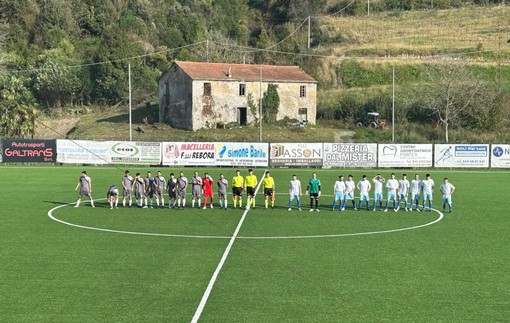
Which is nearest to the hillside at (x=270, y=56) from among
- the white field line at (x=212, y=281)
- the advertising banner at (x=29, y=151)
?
the advertising banner at (x=29, y=151)

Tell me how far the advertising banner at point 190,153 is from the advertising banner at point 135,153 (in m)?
0.86

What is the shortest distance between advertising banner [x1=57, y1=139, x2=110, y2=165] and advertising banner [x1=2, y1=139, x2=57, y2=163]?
26.5 inches

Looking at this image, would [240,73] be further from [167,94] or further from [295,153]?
[295,153]

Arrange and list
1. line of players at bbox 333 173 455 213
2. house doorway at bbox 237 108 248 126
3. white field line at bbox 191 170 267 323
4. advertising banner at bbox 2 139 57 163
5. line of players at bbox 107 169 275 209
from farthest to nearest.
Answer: house doorway at bbox 237 108 248 126, advertising banner at bbox 2 139 57 163, line of players at bbox 107 169 275 209, line of players at bbox 333 173 455 213, white field line at bbox 191 170 267 323

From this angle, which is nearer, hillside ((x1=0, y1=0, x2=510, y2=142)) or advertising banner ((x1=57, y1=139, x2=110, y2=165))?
advertising banner ((x1=57, y1=139, x2=110, y2=165))

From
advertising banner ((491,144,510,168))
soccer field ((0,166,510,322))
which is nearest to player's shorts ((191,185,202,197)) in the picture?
soccer field ((0,166,510,322))

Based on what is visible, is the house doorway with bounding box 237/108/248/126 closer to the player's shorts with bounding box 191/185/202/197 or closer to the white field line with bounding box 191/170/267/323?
the player's shorts with bounding box 191/185/202/197

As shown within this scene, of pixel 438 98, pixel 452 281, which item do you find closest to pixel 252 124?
pixel 438 98

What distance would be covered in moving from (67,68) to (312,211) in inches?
3053

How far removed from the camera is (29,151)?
51656 millimetres

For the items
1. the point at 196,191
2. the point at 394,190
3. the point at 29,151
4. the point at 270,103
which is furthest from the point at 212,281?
the point at 270,103

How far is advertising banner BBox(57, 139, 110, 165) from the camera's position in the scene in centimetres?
5138

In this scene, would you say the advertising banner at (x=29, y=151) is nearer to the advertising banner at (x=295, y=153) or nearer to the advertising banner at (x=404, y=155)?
the advertising banner at (x=295, y=153)

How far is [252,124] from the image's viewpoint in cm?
7331
